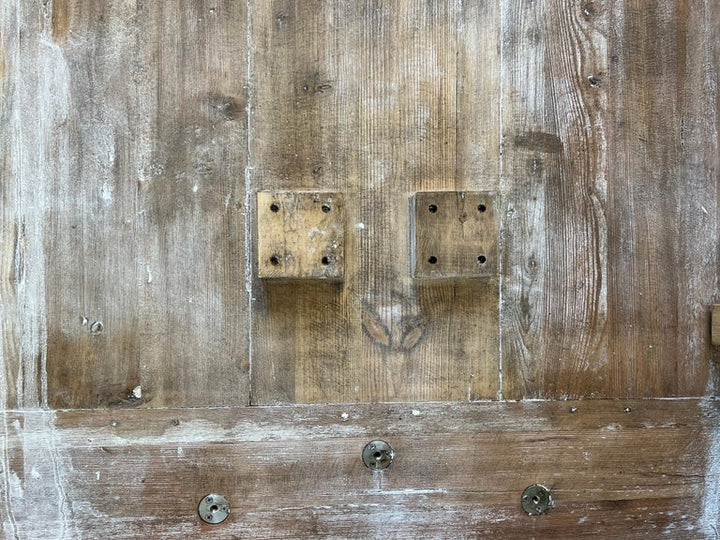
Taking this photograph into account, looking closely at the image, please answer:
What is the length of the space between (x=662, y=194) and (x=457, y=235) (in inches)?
24.0

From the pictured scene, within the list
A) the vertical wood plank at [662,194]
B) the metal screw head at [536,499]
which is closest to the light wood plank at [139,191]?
the metal screw head at [536,499]

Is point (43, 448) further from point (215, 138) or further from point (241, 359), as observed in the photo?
point (215, 138)

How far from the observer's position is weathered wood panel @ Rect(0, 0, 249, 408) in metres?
1.36

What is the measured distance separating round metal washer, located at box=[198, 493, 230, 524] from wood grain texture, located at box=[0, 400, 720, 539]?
0.02 meters

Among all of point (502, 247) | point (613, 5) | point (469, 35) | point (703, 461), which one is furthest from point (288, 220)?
point (703, 461)

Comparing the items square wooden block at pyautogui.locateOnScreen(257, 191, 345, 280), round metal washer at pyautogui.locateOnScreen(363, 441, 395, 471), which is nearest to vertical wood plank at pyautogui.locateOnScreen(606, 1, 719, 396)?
round metal washer at pyautogui.locateOnScreen(363, 441, 395, 471)

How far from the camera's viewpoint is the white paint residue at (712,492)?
143 cm

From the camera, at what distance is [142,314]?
1376 mm

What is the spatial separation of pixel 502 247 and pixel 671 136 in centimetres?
57

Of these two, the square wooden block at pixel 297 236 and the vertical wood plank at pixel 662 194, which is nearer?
→ the square wooden block at pixel 297 236

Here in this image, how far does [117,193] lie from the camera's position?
137 centimetres

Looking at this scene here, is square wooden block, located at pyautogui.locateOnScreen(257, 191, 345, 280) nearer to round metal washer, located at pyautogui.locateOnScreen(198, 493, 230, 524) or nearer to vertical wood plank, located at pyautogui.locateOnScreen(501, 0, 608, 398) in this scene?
vertical wood plank, located at pyautogui.locateOnScreen(501, 0, 608, 398)

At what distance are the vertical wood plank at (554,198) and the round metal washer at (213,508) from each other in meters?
0.83

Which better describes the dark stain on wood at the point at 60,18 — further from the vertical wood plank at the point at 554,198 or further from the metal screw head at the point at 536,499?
the metal screw head at the point at 536,499
